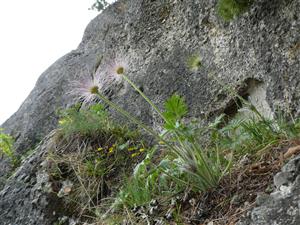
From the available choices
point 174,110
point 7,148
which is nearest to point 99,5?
point 7,148

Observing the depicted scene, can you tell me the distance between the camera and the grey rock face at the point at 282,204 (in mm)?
1737

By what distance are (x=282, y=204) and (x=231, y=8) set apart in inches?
87.2

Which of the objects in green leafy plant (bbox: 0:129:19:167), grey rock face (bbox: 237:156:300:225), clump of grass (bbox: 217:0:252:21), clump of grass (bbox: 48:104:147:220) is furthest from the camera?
green leafy plant (bbox: 0:129:19:167)

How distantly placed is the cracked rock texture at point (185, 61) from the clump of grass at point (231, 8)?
0.26 feet

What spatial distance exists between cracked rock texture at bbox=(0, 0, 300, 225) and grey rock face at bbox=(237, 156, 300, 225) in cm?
127

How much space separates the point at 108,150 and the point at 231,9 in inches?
70.2

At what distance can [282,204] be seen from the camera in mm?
1800

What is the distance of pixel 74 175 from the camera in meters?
3.96

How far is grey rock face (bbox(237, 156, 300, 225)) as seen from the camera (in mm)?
1737

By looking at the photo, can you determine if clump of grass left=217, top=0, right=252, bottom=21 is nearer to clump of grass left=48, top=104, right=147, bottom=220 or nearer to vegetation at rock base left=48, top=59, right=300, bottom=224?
vegetation at rock base left=48, top=59, right=300, bottom=224

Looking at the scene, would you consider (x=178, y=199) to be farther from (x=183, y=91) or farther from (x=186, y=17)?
(x=186, y=17)

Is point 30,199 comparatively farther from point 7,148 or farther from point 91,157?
point 7,148

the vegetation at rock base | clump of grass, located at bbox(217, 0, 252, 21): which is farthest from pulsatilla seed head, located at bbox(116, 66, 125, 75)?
clump of grass, located at bbox(217, 0, 252, 21)

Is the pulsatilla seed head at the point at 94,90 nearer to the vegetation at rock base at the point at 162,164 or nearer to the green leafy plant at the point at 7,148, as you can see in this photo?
the vegetation at rock base at the point at 162,164
